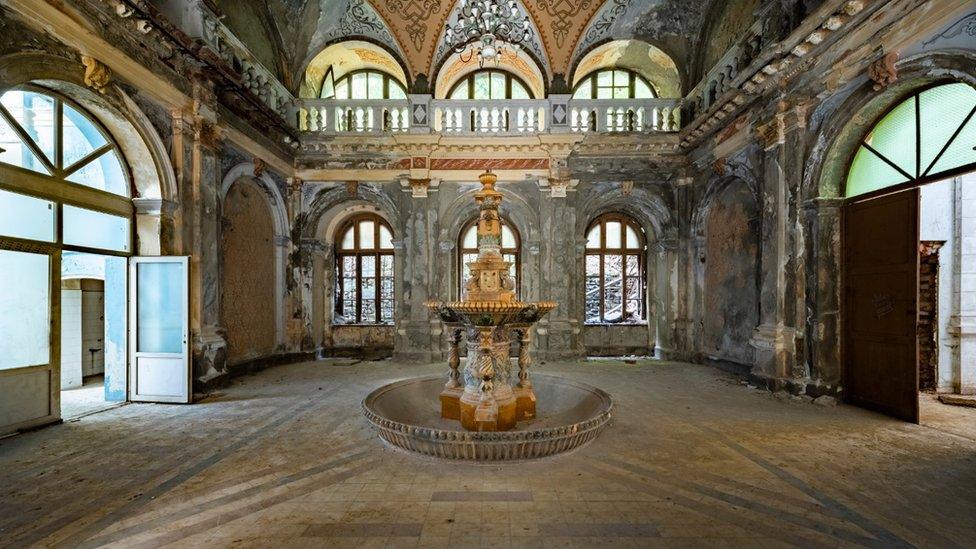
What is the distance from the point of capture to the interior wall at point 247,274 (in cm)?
811

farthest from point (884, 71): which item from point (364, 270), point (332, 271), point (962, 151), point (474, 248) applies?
point (332, 271)

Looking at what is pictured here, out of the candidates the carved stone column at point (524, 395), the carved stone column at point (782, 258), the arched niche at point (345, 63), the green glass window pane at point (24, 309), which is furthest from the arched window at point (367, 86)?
the carved stone column at point (782, 258)

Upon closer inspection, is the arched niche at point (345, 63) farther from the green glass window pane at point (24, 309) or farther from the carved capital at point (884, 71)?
the carved capital at point (884, 71)

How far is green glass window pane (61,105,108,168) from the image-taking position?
5559mm

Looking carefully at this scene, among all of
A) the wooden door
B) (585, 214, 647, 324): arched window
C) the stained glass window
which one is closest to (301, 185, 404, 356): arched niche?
the stained glass window

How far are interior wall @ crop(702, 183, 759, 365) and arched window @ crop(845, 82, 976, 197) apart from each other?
1.92m

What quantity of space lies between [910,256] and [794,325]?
168cm

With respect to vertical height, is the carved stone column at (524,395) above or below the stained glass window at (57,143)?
below

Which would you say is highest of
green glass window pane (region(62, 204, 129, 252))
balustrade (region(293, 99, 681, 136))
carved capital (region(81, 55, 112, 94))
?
balustrade (region(293, 99, 681, 136))

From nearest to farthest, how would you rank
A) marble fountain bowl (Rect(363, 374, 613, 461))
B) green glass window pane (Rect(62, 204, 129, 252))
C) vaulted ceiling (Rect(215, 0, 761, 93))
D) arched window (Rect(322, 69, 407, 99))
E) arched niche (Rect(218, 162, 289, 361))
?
marble fountain bowl (Rect(363, 374, 613, 461)), green glass window pane (Rect(62, 204, 129, 252)), arched niche (Rect(218, 162, 289, 361)), vaulted ceiling (Rect(215, 0, 761, 93)), arched window (Rect(322, 69, 407, 99))

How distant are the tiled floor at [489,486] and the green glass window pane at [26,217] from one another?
2.31 m

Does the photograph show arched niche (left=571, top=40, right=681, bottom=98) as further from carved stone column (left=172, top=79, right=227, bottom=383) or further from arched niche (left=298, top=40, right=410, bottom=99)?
carved stone column (left=172, top=79, right=227, bottom=383)

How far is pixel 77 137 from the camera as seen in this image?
5.74 metres

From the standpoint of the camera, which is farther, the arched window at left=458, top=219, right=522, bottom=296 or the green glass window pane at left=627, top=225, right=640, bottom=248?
the green glass window pane at left=627, top=225, right=640, bottom=248
